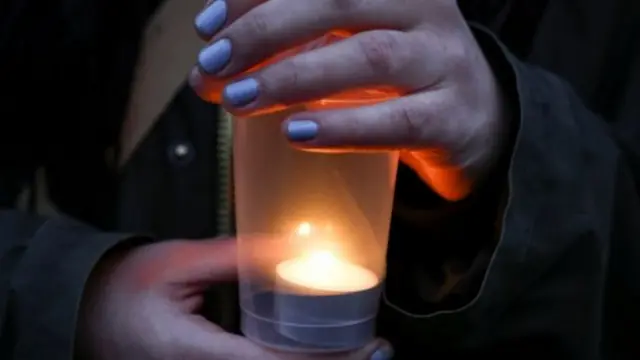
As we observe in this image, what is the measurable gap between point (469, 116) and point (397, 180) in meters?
0.11

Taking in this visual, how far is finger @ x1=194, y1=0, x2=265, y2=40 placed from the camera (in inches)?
15.8

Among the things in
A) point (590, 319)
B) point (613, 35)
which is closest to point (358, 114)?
point (590, 319)

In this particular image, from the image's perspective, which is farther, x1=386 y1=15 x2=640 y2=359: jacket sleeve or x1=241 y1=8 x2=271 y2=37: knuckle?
x1=386 y1=15 x2=640 y2=359: jacket sleeve

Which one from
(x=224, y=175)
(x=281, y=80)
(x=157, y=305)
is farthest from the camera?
(x=224, y=175)

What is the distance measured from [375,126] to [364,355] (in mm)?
118

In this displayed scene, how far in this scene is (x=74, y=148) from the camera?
72 cm

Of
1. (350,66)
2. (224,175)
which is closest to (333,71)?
(350,66)

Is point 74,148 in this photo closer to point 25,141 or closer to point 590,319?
point 25,141

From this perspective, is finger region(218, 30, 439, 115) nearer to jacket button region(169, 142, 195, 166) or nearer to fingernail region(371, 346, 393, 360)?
fingernail region(371, 346, 393, 360)

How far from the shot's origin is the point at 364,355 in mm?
450

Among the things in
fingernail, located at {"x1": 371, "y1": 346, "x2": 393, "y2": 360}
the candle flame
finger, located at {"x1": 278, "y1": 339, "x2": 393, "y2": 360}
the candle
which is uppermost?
the candle flame

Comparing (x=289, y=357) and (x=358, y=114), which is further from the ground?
(x=358, y=114)

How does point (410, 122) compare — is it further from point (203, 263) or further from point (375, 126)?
point (203, 263)

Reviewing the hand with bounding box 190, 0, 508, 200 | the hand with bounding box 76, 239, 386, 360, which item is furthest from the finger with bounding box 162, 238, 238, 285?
the hand with bounding box 190, 0, 508, 200
